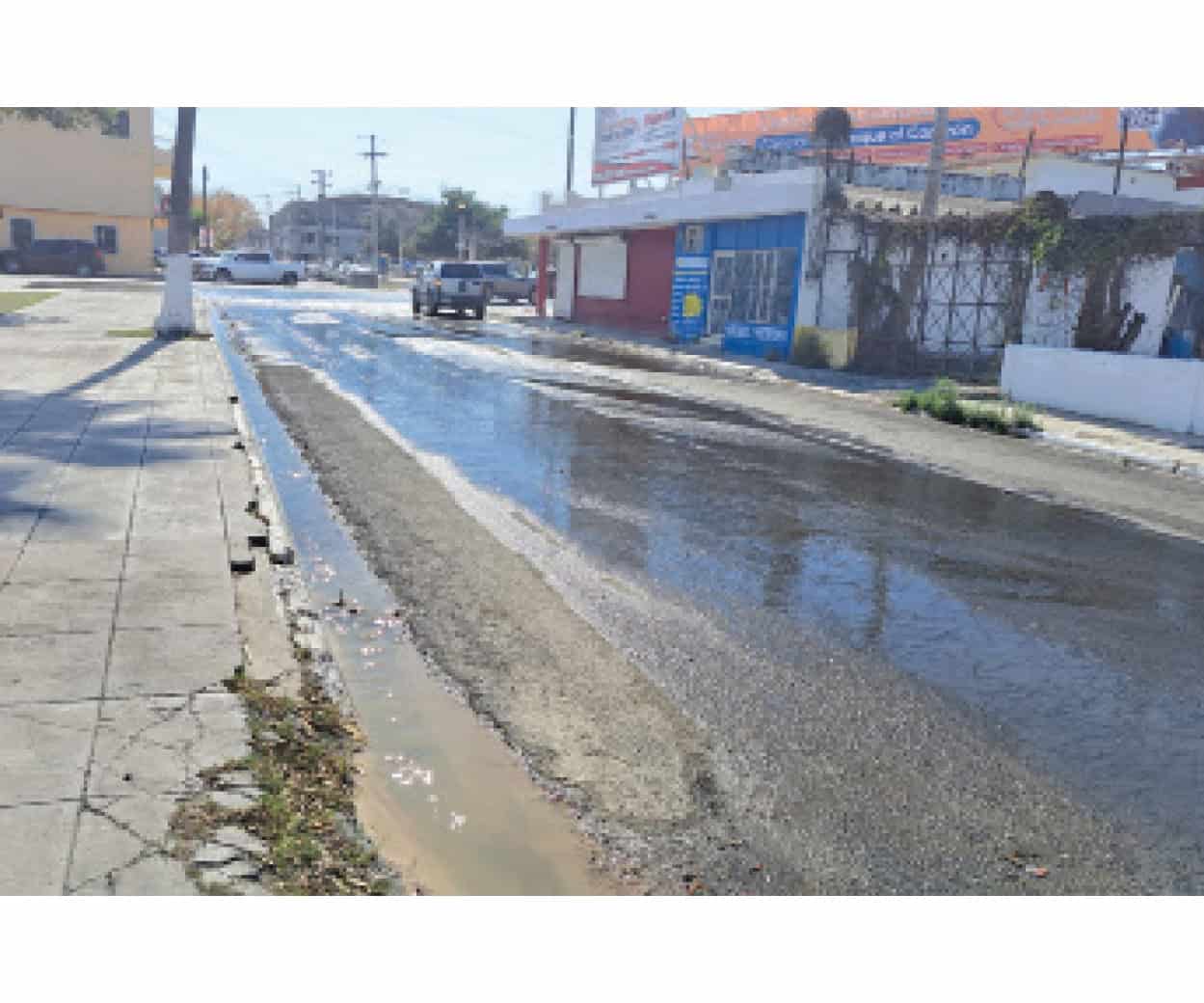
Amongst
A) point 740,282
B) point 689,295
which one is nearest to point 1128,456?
point 740,282

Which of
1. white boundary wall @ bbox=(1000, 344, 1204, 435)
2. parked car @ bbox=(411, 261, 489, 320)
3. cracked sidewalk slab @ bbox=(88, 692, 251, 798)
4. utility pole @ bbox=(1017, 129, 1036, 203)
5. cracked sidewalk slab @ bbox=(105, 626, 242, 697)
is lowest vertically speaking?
cracked sidewalk slab @ bbox=(88, 692, 251, 798)

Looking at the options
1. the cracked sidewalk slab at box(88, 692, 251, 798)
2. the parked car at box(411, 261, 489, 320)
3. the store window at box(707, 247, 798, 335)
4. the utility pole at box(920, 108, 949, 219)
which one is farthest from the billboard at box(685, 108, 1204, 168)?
the cracked sidewalk slab at box(88, 692, 251, 798)

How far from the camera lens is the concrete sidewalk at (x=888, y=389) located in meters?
13.4

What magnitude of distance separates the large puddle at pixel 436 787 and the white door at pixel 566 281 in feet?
111

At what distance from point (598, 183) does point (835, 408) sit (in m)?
24.1

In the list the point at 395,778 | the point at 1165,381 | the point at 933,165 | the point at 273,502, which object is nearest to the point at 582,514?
the point at 273,502

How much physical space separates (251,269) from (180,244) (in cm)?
3591

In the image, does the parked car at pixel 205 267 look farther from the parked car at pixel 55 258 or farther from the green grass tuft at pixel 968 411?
the green grass tuft at pixel 968 411

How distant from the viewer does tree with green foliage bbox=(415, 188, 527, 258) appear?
81.3m

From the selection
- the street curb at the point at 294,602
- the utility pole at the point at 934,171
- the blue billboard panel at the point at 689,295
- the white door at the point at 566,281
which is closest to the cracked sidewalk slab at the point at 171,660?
the street curb at the point at 294,602

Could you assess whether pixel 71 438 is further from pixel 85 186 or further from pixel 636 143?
pixel 85 186

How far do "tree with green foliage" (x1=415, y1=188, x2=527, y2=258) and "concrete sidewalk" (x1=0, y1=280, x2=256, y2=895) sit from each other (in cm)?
7318

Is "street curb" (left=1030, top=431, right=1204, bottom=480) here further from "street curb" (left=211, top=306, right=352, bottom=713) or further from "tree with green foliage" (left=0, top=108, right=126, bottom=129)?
"tree with green foliage" (left=0, top=108, right=126, bottom=129)
